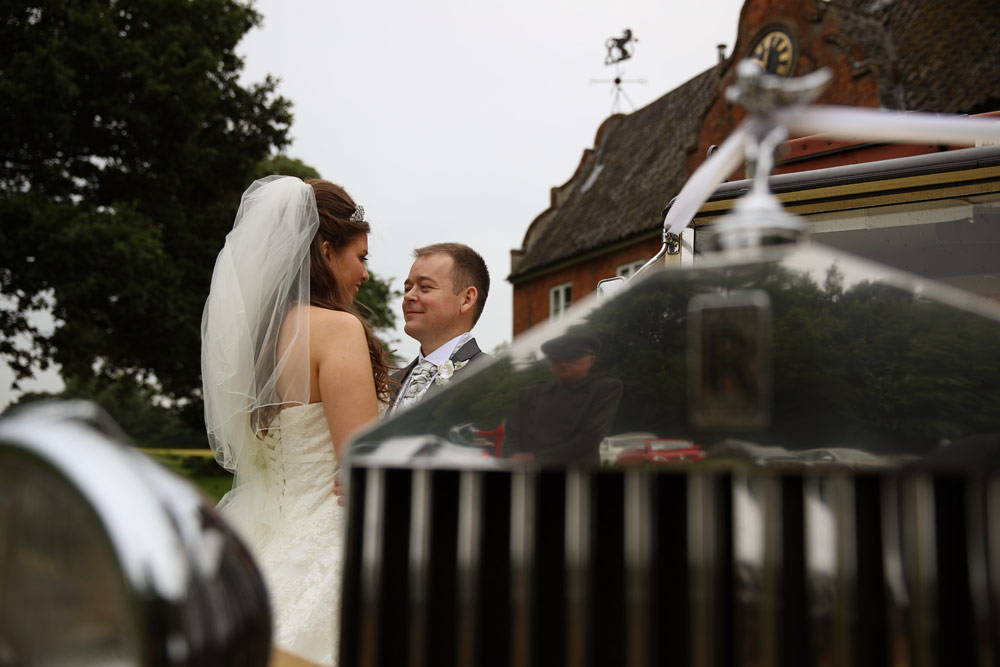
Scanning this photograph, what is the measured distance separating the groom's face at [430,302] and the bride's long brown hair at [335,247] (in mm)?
524

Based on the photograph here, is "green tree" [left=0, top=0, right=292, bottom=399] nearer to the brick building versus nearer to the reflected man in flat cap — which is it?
the brick building

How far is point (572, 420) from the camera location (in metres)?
1.21

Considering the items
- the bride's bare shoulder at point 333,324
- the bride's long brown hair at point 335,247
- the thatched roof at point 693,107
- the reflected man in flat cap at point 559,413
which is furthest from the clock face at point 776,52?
the reflected man in flat cap at point 559,413

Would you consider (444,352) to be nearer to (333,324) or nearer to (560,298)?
(333,324)

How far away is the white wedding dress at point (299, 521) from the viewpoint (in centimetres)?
266

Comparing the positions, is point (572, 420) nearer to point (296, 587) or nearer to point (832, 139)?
point (296, 587)

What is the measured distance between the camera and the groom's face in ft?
12.3

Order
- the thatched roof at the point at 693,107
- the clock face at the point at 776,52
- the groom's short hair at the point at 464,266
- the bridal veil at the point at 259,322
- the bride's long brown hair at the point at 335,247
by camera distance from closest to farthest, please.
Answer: the bridal veil at the point at 259,322 → the bride's long brown hair at the point at 335,247 → the groom's short hair at the point at 464,266 → the thatched roof at the point at 693,107 → the clock face at the point at 776,52

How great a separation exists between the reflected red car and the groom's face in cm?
246

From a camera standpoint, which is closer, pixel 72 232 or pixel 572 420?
pixel 572 420

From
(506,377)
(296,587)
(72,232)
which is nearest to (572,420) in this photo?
(506,377)

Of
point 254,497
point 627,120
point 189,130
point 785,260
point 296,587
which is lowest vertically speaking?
point 296,587

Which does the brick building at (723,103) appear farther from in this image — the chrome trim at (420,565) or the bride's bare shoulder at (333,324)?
the chrome trim at (420,565)

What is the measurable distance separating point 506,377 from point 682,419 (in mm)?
383
